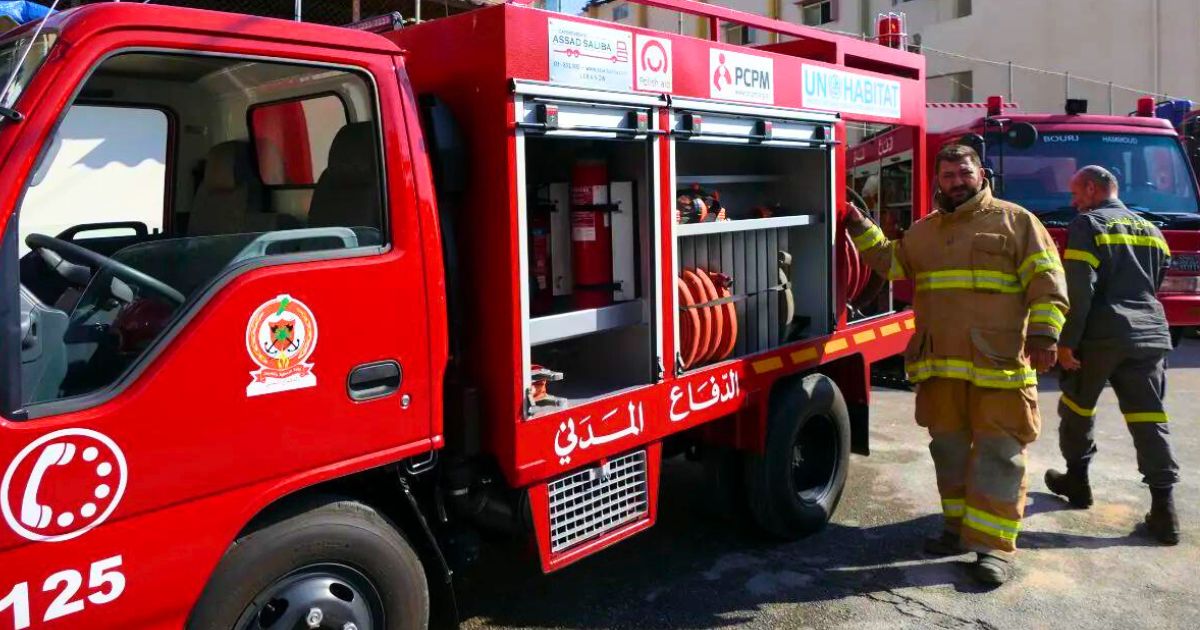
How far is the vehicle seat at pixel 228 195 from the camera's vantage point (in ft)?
9.65

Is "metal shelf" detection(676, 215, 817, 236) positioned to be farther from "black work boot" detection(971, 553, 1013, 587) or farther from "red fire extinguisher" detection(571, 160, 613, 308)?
"black work boot" detection(971, 553, 1013, 587)

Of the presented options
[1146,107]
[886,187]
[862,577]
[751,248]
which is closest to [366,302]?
[751,248]

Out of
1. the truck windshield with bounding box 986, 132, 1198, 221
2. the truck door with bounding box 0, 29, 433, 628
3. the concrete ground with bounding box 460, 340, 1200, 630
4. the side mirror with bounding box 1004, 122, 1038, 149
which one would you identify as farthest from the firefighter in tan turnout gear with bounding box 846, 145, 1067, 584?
the truck windshield with bounding box 986, 132, 1198, 221

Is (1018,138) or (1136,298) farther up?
(1018,138)

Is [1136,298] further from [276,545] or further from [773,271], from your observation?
[276,545]

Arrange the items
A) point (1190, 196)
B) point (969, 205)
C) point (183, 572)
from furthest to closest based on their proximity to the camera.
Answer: point (1190, 196) → point (969, 205) → point (183, 572)

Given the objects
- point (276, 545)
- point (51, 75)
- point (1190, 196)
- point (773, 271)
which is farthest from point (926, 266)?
point (1190, 196)

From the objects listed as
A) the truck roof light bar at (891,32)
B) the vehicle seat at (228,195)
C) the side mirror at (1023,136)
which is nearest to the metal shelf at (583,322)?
the vehicle seat at (228,195)

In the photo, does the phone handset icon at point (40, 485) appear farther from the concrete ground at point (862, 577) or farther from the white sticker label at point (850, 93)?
the white sticker label at point (850, 93)

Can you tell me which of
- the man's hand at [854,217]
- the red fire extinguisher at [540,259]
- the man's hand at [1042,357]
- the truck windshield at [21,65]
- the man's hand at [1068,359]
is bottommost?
the man's hand at [1068,359]

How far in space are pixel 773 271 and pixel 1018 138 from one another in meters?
4.77

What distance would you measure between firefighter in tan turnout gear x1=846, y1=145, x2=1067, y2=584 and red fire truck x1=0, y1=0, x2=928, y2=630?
0.56m

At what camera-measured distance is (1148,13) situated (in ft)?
60.8

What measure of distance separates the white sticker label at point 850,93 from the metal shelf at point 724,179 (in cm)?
46
